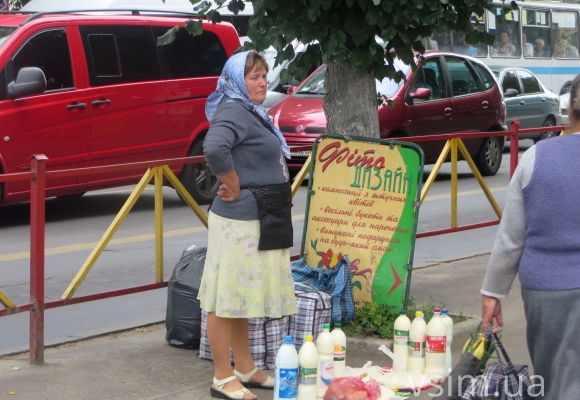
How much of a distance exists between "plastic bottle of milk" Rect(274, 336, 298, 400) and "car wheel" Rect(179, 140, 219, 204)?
2048mm

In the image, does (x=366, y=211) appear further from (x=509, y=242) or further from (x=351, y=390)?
(x=509, y=242)

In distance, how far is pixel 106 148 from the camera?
1015 centimetres

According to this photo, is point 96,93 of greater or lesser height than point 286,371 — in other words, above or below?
above

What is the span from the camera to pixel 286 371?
14.3 ft

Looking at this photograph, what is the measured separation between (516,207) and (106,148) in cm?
741

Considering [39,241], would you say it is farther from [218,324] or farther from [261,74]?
[261,74]

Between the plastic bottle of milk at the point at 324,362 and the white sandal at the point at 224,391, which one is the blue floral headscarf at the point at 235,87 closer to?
the plastic bottle of milk at the point at 324,362

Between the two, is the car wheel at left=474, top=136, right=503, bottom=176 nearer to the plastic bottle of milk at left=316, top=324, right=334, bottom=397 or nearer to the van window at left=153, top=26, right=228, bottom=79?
the van window at left=153, top=26, right=228, bottom=79

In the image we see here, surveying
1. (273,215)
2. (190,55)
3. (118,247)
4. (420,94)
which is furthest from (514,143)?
(273,215)

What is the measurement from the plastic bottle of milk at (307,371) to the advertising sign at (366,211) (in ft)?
4.83

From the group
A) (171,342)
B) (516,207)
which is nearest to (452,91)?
(171,342)

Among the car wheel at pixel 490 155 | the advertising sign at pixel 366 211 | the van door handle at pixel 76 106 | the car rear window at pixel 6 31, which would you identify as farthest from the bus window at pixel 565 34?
the advertising sign at pixel 366 211

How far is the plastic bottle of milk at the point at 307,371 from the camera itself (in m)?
4.38

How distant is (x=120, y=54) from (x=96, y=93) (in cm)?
62
